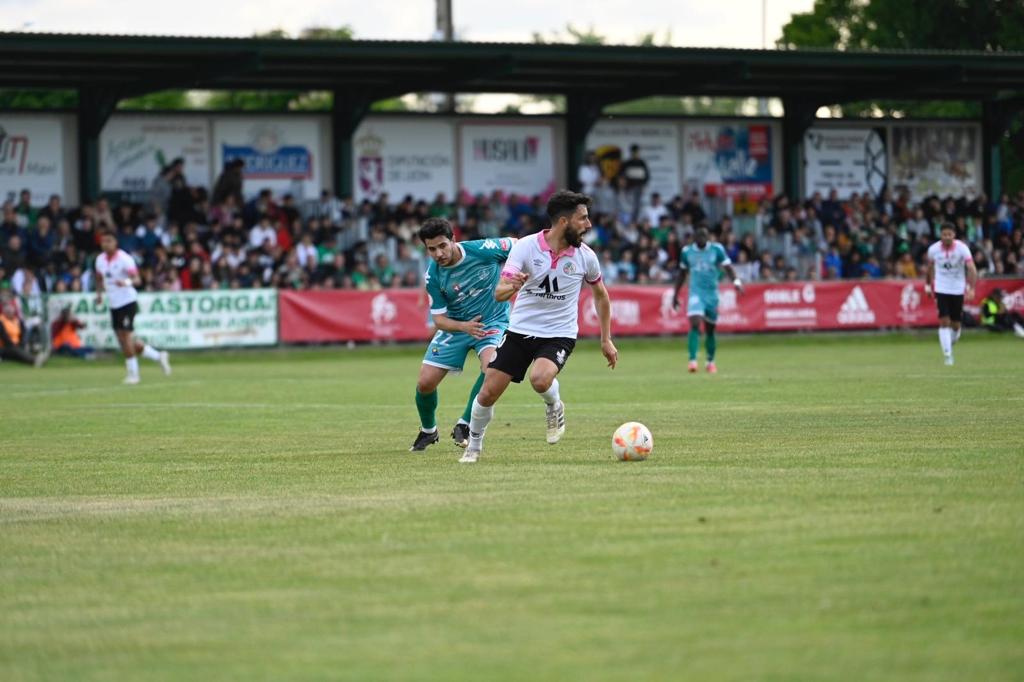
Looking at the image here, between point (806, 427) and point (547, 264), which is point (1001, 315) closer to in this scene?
point (806, 427)

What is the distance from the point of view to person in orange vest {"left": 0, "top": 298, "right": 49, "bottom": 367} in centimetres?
3116

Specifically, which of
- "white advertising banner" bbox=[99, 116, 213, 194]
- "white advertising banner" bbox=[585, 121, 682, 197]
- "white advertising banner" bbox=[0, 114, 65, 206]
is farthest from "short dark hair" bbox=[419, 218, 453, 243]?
"white advertising banner" bbox=[585, 121, 682, 197]

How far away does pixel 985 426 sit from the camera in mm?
13555

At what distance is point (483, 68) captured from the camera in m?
37.6

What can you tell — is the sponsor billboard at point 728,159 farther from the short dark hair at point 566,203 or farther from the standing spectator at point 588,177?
the short dark hair at point 566,203

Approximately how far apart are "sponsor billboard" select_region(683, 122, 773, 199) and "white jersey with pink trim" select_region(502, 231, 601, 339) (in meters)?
31.9

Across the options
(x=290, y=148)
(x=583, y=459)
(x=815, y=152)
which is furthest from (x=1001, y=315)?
(x=583, y=459)

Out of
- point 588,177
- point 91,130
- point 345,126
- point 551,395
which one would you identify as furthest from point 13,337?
point 551,395

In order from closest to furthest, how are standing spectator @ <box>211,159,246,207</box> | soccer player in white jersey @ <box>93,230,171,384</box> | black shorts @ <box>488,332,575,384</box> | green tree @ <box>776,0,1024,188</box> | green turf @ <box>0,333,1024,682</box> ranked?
green turf @ <box>0,333,1024,682</box>
black shorts @ <box>488,332,575,384</box>
soccer player in white jersey @ <box>93,230,171,384</box>
standing spectator @ <box>211,159,246,207</box>
green tree @ <box>776,0,1024,188</box>

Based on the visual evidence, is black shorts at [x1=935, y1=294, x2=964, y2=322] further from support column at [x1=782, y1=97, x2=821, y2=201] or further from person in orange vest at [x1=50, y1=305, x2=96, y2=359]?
support column at [x1=782, y1=97, x2=821, y2=201]

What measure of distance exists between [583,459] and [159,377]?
53.0 ft

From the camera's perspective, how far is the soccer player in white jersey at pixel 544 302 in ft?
39.0

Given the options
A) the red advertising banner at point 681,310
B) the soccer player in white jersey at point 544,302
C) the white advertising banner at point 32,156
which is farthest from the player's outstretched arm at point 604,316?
the white advertising banner at point 32,156

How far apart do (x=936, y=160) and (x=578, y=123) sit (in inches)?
459
